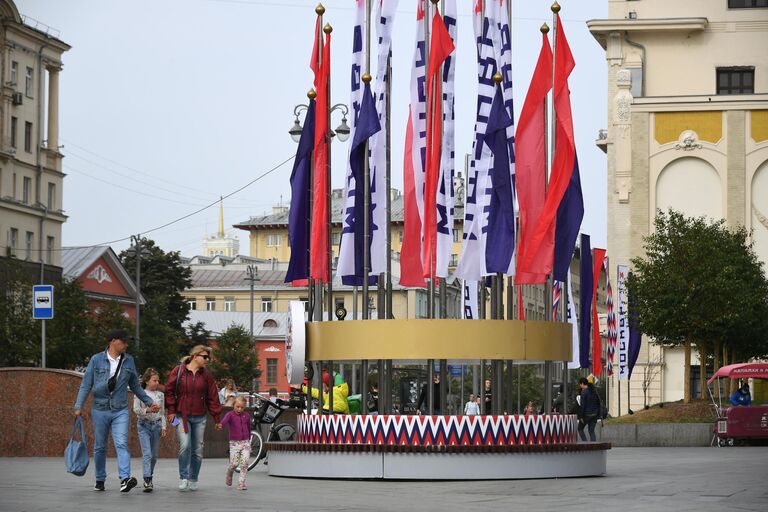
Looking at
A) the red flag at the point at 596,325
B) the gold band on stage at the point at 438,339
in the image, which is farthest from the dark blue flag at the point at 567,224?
the red flag at the point at 596,325

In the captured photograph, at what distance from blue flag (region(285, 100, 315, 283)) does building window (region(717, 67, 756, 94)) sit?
167 ft

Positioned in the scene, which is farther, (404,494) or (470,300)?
(470,300)

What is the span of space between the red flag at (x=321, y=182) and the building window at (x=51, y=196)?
66826mm

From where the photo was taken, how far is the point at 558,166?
912 inches

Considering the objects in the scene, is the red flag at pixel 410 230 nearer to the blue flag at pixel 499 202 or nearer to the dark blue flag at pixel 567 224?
the blue flag at pixel 499 202

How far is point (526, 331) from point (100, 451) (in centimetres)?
→ 643

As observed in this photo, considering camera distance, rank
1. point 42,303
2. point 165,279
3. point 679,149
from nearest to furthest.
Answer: point 42,303 < point 679,149 < point 165,279

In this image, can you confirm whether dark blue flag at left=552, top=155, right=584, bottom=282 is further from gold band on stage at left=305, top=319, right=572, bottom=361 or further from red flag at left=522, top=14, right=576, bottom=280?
gold band on stage at left=305, top=319, right=572, bottom=361

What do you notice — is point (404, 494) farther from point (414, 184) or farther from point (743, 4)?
point (743, 4)

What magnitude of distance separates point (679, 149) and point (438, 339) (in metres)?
49.5

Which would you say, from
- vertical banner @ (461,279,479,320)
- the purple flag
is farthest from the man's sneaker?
the purple flag

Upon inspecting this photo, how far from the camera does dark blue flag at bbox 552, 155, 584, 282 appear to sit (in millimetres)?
23453

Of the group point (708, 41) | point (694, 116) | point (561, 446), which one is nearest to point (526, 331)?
point (561, 446)

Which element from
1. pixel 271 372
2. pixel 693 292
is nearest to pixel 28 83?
pixel 271 372
